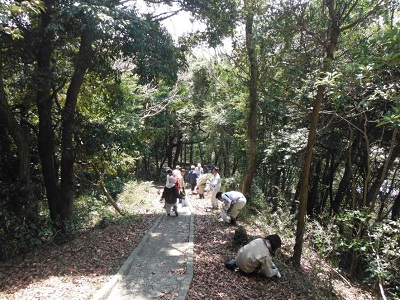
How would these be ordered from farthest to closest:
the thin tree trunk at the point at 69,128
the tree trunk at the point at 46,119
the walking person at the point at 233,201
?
the walking person at the point at 233,201
the thin tree trunk at the point at 69,128
the tree trunk at the point at 46,119

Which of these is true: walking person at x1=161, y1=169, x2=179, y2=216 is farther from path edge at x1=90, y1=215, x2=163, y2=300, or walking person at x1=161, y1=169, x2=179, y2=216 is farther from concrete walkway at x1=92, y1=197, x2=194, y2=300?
path edge at x1=90, y1=215, x2=163, y2=300

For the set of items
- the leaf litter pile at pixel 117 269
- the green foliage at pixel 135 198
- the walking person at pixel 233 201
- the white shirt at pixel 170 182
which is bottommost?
the leaf litter pile at pixel 117 269

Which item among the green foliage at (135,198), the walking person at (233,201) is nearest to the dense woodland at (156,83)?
the walking person at (233,201)

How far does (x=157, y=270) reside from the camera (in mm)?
6375

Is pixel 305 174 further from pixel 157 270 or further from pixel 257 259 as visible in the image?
pixel 157 270

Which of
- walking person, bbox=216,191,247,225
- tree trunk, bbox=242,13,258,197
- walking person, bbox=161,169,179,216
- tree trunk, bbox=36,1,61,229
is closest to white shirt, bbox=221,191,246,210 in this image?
walking person, bbox=216,191,247,225

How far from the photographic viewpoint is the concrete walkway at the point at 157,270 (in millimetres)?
5324

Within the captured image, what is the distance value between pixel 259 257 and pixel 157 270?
2236 mm

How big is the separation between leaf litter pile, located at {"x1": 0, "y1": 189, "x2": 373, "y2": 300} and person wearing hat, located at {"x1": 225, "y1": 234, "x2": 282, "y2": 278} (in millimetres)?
Result: 190

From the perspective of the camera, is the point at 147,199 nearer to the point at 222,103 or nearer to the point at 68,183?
the point at 68,183

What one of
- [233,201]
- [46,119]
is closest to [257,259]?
[233,201]

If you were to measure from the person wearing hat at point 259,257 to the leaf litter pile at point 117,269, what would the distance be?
7.5 inches

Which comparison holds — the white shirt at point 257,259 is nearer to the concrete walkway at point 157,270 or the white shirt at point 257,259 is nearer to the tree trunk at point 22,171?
the concrete walkway at point 157,270

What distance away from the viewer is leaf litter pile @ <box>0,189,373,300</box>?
545 cm
